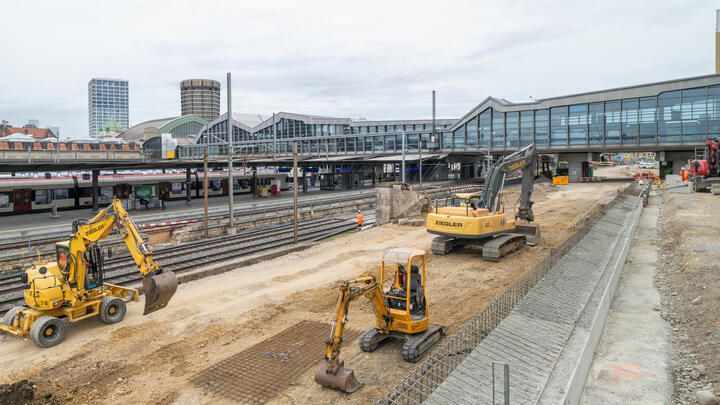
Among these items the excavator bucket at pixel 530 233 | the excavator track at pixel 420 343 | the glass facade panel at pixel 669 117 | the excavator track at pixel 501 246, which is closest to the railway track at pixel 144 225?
the excavator track at pixel 420 343

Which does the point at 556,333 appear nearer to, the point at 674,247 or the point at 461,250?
the point at 461,250

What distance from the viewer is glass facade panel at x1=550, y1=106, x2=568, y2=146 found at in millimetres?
65319

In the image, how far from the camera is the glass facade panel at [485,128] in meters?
72.1

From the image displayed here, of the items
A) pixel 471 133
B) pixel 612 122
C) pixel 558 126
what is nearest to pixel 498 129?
pixel 471 133

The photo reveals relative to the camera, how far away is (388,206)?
37.3 m

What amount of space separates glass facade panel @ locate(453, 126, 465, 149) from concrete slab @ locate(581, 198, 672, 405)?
5479cm

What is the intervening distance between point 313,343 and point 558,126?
61386 mm

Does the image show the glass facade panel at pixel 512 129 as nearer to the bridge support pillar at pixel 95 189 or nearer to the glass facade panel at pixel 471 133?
the glass facade panel at pixel 471 133

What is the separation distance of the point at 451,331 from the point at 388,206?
23921 mm

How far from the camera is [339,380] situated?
10109mm

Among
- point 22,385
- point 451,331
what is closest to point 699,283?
point 451,331

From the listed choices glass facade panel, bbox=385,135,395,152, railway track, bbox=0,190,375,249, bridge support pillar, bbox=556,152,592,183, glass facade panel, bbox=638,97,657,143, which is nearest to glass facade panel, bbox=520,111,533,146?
bridge support pillar, bbox=556,152,592,183

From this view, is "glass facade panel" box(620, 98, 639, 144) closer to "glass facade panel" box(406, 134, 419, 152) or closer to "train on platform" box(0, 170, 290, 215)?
"glass facade panel" box(406, 134, 419, 152)

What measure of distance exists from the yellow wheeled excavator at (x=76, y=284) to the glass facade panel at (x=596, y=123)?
61328 millimetres
